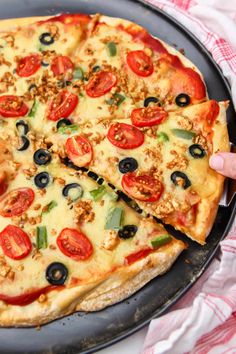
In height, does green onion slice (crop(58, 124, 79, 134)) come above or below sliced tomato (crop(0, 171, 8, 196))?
above

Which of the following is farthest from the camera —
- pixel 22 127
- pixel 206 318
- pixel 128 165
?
pixel 22 127

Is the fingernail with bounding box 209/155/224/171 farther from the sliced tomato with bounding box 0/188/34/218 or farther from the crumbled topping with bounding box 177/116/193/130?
the sliced tomato with bounding box 0/188/34/218

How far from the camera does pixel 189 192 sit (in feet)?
12.0

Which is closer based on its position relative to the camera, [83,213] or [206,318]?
[206,318]

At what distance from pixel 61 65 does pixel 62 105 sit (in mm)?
333

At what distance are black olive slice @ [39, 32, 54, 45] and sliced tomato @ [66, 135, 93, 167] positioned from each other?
0.81 m

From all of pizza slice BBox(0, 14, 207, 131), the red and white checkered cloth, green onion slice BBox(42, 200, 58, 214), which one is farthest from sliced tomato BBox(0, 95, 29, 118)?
the red and white checkered cloth

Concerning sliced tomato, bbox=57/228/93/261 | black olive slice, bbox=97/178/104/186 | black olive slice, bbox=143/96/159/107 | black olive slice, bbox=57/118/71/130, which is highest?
black olive slice, bbox=143/96/159/107

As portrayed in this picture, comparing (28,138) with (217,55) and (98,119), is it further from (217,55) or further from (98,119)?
(217,55)

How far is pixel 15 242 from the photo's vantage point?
3.49 metres

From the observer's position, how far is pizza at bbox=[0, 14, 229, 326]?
3.43m

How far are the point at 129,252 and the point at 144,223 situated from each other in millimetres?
206

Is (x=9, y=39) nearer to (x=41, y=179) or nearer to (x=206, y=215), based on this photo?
(x=41, y=179)

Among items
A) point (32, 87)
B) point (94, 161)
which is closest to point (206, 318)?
point (94, 161)
